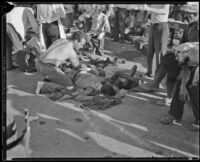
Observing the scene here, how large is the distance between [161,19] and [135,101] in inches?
58.0

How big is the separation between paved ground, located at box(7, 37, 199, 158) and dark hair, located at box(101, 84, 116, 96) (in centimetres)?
23

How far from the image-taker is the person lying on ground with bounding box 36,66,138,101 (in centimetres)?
454

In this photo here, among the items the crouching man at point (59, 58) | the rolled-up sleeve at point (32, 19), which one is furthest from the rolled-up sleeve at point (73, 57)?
the rolled-up sleeve at point (32, 19)

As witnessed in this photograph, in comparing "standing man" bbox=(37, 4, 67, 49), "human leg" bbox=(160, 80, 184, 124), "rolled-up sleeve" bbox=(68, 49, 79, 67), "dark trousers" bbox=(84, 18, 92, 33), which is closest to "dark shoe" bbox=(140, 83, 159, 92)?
"human leg" bbox=(160, 80, 184, 124)

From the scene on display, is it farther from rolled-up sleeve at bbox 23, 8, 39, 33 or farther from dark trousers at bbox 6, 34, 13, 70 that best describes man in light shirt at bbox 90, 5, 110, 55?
dark trousers at bbox 6, 34, 13, 70

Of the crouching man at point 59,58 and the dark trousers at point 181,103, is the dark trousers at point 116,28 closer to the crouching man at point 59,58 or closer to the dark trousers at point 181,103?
the crouching man at point 59,58

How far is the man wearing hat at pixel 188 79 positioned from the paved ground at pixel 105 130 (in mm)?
165

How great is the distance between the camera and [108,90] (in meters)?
4.55

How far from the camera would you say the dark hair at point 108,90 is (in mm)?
4547

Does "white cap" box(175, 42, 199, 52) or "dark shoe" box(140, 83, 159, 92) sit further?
Answer: "dark shoe" box(140, 83, 159, 92)

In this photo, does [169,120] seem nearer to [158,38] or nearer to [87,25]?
[158,38]

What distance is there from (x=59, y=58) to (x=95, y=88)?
2.29 feet

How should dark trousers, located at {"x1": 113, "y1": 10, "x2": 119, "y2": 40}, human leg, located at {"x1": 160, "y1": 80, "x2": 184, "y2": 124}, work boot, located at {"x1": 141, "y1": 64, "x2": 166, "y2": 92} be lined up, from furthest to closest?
dark trousers, located at {"x1": 113, "y1": 10, "x2": 119, "y2": 40} → work boot, located at {"x1": 141, "y1": 64, "x2": 166, "y2": 92} → human leg, located at {"x1": 160, "y1": 80, "x2": 184, "y2": 124}

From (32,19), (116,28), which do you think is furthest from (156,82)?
(116,28)
